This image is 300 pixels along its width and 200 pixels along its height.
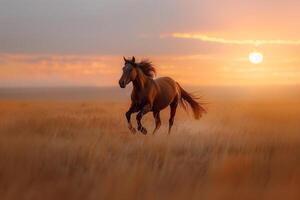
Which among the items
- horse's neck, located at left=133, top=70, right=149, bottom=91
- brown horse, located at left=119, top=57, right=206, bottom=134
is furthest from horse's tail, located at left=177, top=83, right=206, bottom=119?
horse's neck, located at left=133, top=70, right=149, bottom=91

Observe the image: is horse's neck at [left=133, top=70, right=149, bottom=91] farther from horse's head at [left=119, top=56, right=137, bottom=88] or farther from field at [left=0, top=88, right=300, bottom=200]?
field at [left=0, top=88, right=300, bottom=200]

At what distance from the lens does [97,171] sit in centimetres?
725

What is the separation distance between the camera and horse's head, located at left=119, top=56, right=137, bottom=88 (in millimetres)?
11916

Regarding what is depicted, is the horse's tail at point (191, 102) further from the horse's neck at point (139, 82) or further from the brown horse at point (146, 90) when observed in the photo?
the horse's neck at point (139, 82)

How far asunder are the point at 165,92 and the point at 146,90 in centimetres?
147

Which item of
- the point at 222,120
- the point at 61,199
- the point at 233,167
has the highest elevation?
the point at 222,120

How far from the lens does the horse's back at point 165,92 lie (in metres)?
14.1

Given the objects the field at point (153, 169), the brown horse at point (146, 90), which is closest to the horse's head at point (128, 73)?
the brown horse at point (146, 90)

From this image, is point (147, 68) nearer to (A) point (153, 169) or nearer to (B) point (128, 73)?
(B) point (128, 73)

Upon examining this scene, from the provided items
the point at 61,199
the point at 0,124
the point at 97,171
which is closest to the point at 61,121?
the point at 0,124

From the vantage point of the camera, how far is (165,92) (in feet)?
47.1

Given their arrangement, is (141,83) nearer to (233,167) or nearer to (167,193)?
(233,167)

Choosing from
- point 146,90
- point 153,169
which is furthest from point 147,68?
point 153,169

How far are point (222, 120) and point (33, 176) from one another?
38.7 feet
